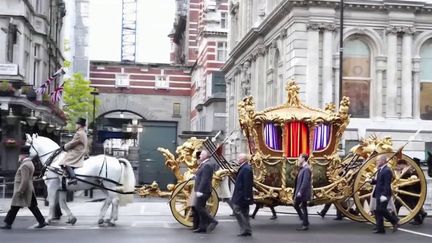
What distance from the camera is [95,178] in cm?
1667

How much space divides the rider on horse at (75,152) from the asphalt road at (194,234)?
4.27 ft

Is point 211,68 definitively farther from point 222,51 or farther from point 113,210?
point 113,210

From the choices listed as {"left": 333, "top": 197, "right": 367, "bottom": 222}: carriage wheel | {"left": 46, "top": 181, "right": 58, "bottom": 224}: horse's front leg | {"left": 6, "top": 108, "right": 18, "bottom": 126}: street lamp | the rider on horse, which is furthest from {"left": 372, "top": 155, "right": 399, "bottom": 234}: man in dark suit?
{"left": 6, "top": 108, "right": 18, "bottom": 126}: street lamp

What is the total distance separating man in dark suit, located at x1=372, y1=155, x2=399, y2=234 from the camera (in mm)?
15422

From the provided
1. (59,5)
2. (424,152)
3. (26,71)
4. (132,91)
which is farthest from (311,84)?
(132,91)

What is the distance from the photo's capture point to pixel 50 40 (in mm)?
45219

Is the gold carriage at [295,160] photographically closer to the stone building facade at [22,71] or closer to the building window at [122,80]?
the stone building facade at [22,71]

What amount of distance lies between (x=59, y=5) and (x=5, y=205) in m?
32.2

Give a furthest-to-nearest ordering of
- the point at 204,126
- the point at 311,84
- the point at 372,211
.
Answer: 1. the point at 204,126
2. the point at 311,84
3. the point at 372,211

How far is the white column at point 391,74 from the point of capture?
35.9 metres

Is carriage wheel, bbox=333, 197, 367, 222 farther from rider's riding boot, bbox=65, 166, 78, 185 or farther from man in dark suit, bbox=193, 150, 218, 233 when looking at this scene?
rider's riding boot, bbox=65, 166, 78, 185

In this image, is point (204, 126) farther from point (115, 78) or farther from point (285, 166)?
point (285, 166)

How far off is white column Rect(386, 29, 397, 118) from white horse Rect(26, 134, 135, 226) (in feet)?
72.3

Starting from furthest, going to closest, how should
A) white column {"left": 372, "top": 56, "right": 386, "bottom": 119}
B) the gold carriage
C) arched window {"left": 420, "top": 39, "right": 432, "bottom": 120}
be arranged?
arched window {"left": 420, "top": 39, "right": 432, "bottom": 120}, white column {"left": 372, "top": 56, "right": 386, "bottom": 119}, the gold carriage
